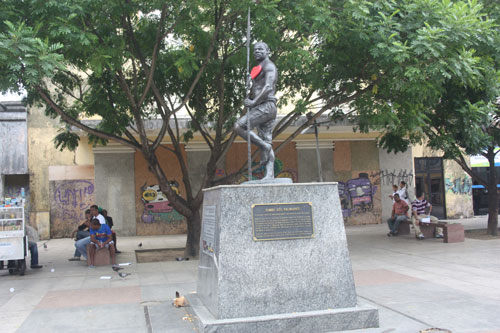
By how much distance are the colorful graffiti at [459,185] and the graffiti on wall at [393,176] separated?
222cm

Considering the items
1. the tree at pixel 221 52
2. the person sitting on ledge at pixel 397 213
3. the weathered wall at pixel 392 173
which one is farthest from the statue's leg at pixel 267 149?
the weathered wall at pixel 392 173

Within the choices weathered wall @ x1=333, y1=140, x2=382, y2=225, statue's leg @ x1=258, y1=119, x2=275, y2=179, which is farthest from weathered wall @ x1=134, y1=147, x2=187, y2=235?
statue's leg @ x1=258, y1=119, x2=275, y2=179

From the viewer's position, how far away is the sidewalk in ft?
19.9

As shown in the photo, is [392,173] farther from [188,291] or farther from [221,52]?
[188,291]

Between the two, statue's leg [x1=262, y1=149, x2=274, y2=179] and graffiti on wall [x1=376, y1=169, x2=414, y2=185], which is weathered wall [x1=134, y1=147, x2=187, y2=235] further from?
statue's leg [x1=262, y1=149, x2=274, y2=179]

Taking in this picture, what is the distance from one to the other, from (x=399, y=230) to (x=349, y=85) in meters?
6.41

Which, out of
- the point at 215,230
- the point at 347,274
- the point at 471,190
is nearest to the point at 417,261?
the point at 347,274

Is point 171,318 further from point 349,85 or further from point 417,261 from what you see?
point 349,85

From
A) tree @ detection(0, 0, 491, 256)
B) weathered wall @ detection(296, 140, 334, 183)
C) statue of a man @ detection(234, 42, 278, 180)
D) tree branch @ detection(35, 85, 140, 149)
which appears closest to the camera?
statue of a man @ detection(234, 42, 278, 180)

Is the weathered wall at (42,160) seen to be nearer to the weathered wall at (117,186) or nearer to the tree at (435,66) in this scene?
the weathered wall at (117,186)

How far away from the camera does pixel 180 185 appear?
19.1 meters

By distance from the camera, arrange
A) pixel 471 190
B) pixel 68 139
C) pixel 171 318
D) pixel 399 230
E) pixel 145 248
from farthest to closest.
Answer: pixel 471 190, pixel 399 230, pixel 145 248, pixel 68 139, pixel 171 318

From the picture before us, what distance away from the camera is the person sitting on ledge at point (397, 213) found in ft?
50.3

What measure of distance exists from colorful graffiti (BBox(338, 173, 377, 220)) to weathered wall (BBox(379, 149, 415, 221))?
584 mm
